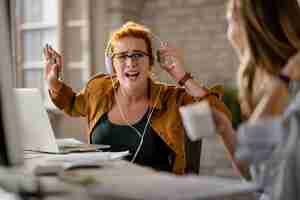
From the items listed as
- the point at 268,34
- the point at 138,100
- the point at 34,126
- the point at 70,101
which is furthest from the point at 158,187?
the point at 70,101

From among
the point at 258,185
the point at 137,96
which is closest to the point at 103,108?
the point at 137,96

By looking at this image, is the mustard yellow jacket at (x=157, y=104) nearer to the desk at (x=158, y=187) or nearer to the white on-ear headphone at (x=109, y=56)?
the white on-ear headphone at (x=109, y=56)

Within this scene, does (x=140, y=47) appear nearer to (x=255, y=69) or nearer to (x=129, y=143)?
(x=129, y=143)

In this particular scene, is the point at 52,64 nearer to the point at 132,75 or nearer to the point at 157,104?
the point at 132,75

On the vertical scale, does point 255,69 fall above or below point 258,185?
above

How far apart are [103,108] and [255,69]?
3.58ft

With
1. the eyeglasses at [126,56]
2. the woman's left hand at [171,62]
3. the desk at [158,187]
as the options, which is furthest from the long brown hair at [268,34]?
the eyeglasses at [126,56]

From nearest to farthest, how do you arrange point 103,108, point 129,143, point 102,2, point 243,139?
point 243,139
point 129,143
point 103,108
point 102,2

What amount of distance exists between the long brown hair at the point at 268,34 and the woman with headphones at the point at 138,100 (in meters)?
0.74

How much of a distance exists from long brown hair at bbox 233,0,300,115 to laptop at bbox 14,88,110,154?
870mm

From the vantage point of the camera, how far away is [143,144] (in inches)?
76.8

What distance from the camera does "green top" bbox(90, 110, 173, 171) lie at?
1948 millimetres

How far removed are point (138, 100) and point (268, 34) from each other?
1.07 metres

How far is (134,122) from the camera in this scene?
2.03 m
